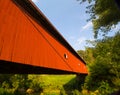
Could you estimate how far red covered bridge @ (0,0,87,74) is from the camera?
753cm

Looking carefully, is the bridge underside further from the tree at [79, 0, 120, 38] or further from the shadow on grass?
the shadow on grass

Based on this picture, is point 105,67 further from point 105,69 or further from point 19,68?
A: point 19,68

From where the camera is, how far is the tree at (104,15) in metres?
27.1

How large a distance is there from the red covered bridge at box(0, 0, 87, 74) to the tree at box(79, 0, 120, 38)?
1660cm

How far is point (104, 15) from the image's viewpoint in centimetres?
2850

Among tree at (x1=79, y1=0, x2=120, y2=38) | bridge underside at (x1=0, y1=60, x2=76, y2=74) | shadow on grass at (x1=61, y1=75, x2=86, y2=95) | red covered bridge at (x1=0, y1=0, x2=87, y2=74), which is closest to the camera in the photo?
red covered bridge at (x1=0, y1=0, x2=87, y2=74)

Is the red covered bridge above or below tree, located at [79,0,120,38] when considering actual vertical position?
below

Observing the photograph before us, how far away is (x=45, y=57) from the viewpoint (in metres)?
10.2

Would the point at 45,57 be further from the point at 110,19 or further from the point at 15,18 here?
the point at 110,19

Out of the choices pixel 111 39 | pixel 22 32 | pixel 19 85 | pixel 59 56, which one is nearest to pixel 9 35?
pixel 22 32

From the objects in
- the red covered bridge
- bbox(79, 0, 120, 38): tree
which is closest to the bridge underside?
the red covered bridge

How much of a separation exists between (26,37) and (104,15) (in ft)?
67.8

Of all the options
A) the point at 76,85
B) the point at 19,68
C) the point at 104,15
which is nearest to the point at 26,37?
the point at 19,68

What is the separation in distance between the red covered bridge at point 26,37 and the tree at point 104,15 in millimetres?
16596
